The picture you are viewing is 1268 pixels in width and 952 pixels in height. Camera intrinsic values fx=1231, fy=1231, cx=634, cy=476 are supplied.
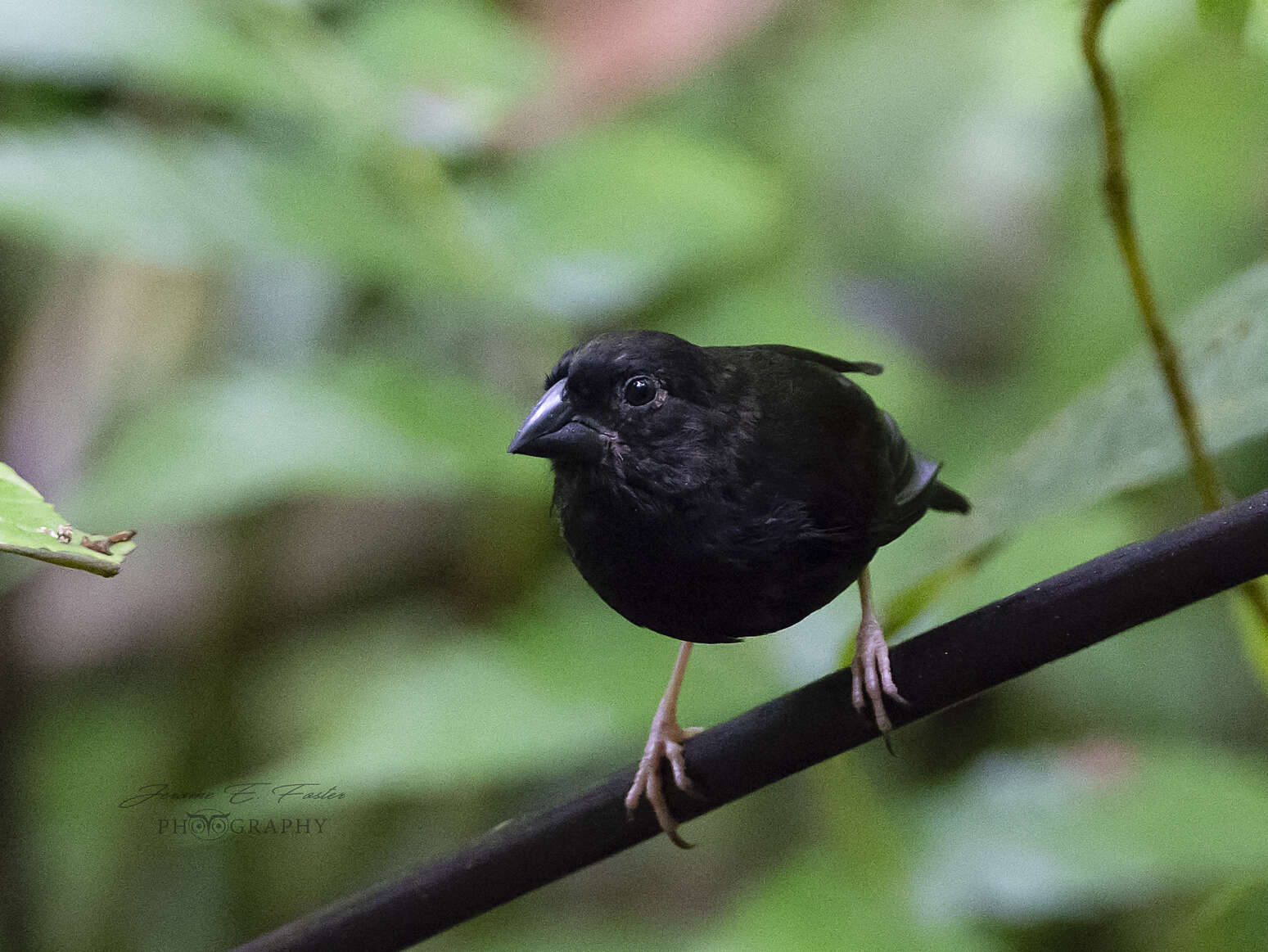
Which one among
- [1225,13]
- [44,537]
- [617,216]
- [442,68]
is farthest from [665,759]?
[442,68]

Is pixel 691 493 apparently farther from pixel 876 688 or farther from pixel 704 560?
pixel 876 688

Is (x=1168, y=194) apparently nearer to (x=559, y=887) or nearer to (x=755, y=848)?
(x=755, y=848)

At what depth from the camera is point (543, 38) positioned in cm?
267

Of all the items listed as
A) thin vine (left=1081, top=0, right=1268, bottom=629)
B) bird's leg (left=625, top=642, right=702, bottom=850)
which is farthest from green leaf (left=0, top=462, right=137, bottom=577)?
thin vine (left=1081, top=0, right=1268, bottom=629)

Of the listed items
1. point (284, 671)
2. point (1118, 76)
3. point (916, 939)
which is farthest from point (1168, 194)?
point (284, 671)

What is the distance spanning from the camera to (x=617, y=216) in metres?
1.94

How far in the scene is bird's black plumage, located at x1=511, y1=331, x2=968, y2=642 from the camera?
0.68 metres

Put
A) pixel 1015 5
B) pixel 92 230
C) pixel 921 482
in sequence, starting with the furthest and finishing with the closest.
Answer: pixel 1015 5, pixel 92 230, pixel 921 482

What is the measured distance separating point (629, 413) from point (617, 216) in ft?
4.15

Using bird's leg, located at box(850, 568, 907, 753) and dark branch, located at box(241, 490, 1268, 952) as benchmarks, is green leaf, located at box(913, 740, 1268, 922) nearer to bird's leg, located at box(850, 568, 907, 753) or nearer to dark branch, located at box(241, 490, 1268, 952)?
bird's leg, located at box(850, 568, 907, 753)

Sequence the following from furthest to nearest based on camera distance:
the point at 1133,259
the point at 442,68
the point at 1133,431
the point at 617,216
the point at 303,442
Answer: the point at 442,68, the point at 617,216, the point at 303,442, the point at 1133,431, the point at 1133,259

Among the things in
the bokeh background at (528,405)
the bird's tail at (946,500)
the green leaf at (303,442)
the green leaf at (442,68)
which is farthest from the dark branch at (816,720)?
the green leaf at (442,68)

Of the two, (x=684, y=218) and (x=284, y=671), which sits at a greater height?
(x=684, y=218)

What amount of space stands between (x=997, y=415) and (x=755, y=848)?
102cm
